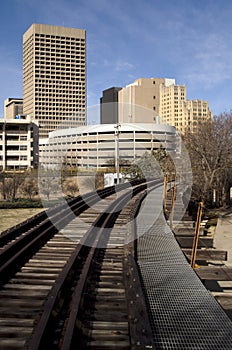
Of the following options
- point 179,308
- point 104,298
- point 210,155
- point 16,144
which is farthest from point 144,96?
point 179,308

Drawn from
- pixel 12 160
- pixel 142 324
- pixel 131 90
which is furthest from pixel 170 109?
pixel 142 324

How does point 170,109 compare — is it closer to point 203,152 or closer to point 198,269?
point 203,152

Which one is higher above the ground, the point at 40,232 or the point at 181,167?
the point at 181,167

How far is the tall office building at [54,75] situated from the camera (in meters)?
172

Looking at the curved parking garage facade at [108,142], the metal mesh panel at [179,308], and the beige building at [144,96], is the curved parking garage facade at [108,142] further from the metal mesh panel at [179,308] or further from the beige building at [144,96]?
the metal mesh panel at [179,308]

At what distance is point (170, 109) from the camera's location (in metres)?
122

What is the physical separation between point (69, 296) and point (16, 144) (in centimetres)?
6858

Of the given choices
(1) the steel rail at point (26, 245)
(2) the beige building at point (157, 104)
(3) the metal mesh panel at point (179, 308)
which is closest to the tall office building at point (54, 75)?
(2) the beige building at point (157, 104)

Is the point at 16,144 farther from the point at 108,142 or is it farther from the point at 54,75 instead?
the point at 54,75

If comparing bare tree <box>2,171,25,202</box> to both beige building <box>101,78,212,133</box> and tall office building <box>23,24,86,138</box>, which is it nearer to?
beige building <box>101,78,212,133</box>

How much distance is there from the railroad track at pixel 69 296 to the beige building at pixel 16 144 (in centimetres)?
6316

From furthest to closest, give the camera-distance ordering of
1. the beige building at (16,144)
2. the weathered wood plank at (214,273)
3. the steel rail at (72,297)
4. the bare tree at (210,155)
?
the beige building at (16,144), the bare tree at (210,155), the weathered wood plank at (214,273), the steel rail at (72,297)

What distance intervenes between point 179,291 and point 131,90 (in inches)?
5304

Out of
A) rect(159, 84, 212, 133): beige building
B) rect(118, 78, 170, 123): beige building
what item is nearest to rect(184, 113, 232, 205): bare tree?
rect(159, 84, 212, 133): beige building
